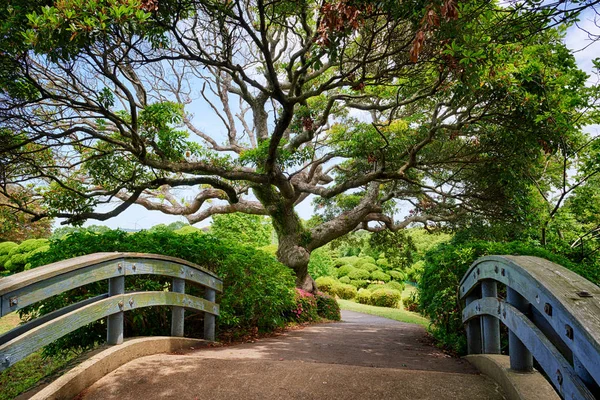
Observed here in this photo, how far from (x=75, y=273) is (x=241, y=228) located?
18.8m

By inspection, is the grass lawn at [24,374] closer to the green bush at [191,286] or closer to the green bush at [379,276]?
the green bush at [191,286]

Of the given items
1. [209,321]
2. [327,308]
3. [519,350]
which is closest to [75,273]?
[209,321]

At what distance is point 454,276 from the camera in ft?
17.5

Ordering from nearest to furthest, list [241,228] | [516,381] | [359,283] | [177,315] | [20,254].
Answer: [516,381] → [177,315] → [20,254] → [241,228] → [359,283]

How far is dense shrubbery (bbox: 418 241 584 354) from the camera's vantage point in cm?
502

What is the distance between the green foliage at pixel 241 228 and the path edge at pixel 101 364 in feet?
53.9

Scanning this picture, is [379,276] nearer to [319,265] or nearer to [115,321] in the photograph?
[319,265]

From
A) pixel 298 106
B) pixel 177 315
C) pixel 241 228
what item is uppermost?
pixel 298 106

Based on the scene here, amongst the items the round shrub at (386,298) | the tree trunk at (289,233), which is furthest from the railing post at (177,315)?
the round shrub at (386,298)

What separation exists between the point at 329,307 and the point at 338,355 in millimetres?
8256

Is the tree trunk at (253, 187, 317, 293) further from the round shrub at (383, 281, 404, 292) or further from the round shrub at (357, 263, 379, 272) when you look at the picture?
the round shrub at (357, 263, 379, 272)

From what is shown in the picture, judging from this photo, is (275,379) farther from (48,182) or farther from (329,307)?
(329,307)

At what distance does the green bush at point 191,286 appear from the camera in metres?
4.66

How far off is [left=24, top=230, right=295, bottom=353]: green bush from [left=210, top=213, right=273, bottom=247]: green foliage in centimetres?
1374
